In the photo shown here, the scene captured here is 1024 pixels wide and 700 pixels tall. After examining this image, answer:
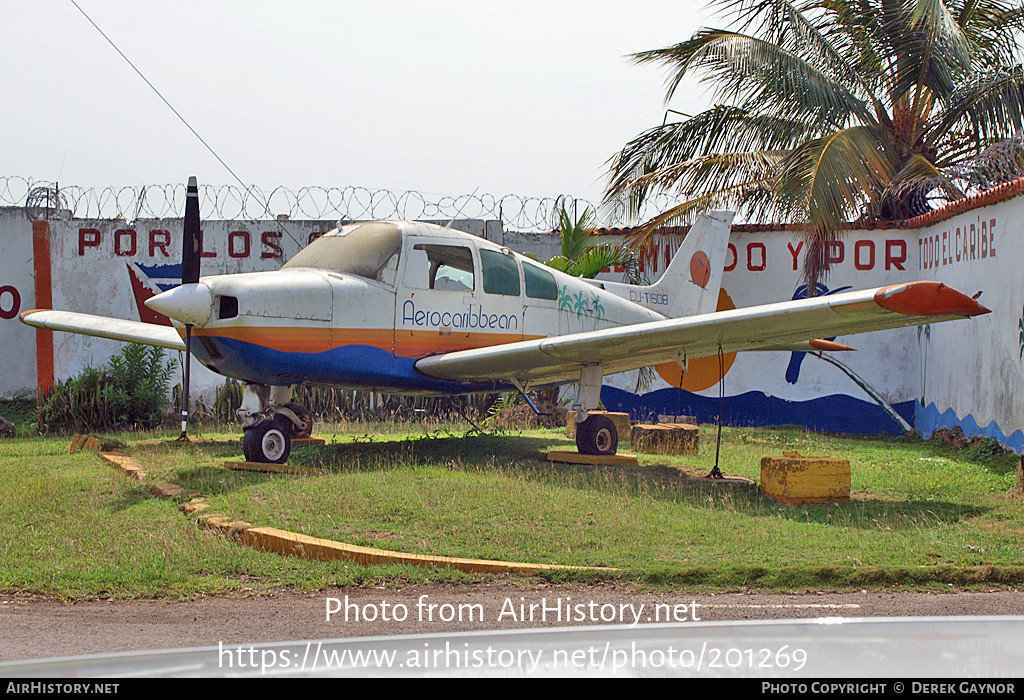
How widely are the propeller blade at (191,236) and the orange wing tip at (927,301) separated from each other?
21.6 feet

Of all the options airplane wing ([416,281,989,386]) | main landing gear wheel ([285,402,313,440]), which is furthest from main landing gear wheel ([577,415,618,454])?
main landing gear wheel ([285,402,313,440])

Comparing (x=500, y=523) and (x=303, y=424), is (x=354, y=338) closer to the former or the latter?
(x=303, y=424)

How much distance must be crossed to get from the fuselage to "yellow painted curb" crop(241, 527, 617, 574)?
3082 millimetres

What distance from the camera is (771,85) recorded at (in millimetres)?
16422

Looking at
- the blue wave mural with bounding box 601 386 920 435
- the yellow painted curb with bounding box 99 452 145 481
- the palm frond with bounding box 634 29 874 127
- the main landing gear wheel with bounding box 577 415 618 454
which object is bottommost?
the blue wave mural with bounding box 601 386 920 435

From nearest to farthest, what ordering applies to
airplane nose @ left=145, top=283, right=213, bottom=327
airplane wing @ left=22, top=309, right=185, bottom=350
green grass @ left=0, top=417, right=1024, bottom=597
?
green grass @ left=0, top=417, right=1024, bottom=597, airplane nose @ left=145, top=283, right=213, bottom=327, airplane wing @ left=22, top=309, right=185, bottom=350

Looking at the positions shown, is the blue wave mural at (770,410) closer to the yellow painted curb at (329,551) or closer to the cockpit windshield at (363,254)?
the cockpit windshield at (363,254)

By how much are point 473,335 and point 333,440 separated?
270cm

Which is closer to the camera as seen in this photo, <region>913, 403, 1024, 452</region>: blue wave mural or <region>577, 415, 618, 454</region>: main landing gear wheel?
<region>577, 415, 618, 454</region>: main landing gear wheel

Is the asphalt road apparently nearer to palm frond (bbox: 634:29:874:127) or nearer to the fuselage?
the fuselage

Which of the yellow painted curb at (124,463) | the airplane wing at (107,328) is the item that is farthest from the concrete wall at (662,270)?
the yellow painted curb at (124,463)

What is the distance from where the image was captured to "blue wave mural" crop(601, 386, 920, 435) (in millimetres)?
15266

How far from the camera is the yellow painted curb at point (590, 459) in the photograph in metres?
10.0

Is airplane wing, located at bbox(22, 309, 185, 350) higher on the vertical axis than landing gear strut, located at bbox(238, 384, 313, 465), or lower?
higher
